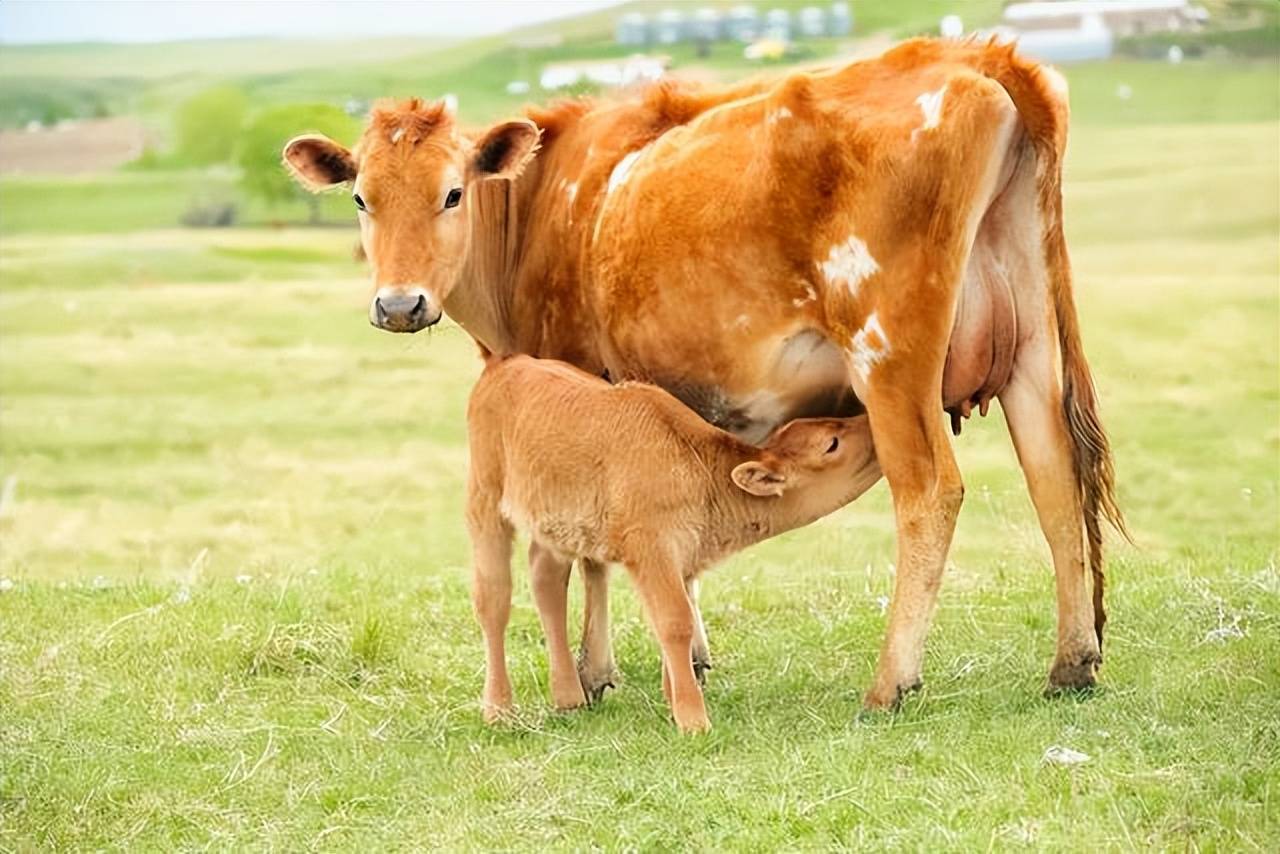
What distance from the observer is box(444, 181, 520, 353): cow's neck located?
28.5 feet

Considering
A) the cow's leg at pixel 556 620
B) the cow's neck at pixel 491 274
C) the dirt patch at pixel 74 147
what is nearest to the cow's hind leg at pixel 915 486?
the cow's leg at pixel 556 620

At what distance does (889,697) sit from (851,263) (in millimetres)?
1618

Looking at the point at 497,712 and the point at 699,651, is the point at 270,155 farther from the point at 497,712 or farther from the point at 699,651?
the point at 497,712

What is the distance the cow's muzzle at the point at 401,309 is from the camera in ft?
25.4

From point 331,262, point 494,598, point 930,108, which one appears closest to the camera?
point 930,108

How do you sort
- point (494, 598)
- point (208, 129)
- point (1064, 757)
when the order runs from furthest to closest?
1. point (208, 129)
2. point (494, 598)
3. point (1064, 757)

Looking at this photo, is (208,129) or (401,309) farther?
(208,129)

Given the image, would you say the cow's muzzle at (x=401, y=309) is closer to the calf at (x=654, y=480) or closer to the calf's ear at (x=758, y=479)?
the calf at (x=654, y=480)

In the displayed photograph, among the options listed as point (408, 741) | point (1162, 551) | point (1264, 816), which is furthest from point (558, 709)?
point (1162, 551)

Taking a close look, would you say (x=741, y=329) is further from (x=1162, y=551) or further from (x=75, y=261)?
(x=75, y=261)

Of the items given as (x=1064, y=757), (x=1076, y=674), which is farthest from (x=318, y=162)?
(x=1064, y=757)

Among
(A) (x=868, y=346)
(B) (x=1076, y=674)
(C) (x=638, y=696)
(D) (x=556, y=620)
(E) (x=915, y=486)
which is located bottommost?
(C) (x=638, y=696)

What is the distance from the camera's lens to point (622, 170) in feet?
27.6

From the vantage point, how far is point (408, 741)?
7.63 metres
